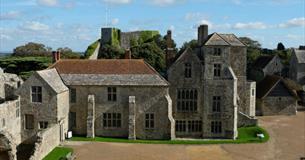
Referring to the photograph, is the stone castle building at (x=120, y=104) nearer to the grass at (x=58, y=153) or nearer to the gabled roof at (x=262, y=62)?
the grass at (x=58, y=153)

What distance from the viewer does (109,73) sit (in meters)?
37.3

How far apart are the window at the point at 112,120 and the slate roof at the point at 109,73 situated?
3184 millimetres

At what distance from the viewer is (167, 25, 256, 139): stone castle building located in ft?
124

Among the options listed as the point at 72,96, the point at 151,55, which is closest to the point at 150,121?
the point at 72,96

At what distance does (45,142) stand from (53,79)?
8.09m

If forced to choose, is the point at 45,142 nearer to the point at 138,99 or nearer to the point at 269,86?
the point at 138,99

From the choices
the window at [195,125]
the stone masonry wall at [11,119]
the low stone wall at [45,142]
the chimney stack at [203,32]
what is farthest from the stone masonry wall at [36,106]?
the chimney stack at [203,32]

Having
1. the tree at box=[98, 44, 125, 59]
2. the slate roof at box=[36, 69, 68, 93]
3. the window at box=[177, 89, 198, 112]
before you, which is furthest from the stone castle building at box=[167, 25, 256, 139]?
the tree at box=[98, 44, 125, 59]

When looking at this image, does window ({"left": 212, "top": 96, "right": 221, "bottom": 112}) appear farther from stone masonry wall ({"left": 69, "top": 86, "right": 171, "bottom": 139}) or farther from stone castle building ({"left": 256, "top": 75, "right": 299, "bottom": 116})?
stone castle building ({"left": 256, "top": 75, "right": 299, "bottom": 116})

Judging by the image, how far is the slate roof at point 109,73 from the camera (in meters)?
36.5

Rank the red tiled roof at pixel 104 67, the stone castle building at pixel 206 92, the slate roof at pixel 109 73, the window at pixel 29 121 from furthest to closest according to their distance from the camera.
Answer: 1. the stone castle building at pixel 206 92
2. the red tiled roof at pixel 104 67
3. the slate roof at pixel 109 73
4. the window at pixel 29 121

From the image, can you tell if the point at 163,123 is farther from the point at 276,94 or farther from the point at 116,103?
the point at 276,94

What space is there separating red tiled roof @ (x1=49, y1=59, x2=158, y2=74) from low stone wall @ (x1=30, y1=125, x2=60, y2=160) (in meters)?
7.19

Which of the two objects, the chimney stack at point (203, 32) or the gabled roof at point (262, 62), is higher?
the chimney stack at point (203, 32)
